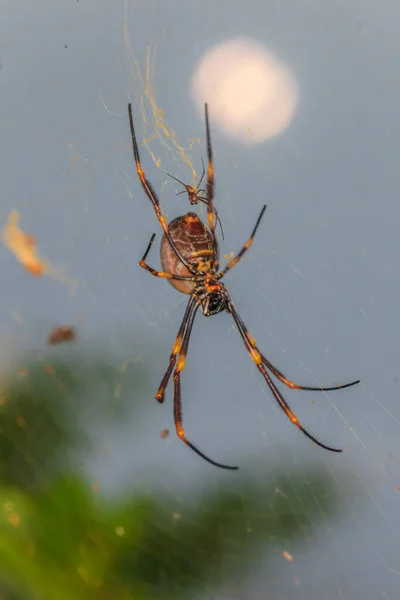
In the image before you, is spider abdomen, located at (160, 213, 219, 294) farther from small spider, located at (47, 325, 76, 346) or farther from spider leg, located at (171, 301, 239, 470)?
small spider, located at (47, 325, 76, 346)

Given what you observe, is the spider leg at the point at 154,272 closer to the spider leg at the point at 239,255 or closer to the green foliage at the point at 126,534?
the spider leg at the point at 239,255

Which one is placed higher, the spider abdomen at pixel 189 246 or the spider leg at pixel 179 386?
the spider abdomen at pixel 189 246

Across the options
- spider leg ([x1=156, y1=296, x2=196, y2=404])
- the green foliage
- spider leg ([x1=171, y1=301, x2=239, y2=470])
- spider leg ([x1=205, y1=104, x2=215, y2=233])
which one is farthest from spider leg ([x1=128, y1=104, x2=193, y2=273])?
the green foliage

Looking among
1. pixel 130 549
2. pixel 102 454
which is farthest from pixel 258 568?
pixel 102 454

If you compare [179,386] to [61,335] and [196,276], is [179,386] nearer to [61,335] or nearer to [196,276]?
[196,276]

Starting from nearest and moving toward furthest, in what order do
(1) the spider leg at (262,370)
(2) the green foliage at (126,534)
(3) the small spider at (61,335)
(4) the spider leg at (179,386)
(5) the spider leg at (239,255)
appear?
(5) the spider leg at (239,255) → (1) the spider leg at (262,370) → (4) the spider leg at (179,386) → (2) the green foliage at (126,534) → (3) the small spider at (61,335)

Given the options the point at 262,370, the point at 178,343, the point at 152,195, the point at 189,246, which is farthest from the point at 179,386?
the point at 152,195

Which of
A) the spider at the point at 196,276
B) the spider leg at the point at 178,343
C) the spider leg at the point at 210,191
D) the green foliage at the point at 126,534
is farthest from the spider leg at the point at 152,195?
the green foliage at the point at 126,534
